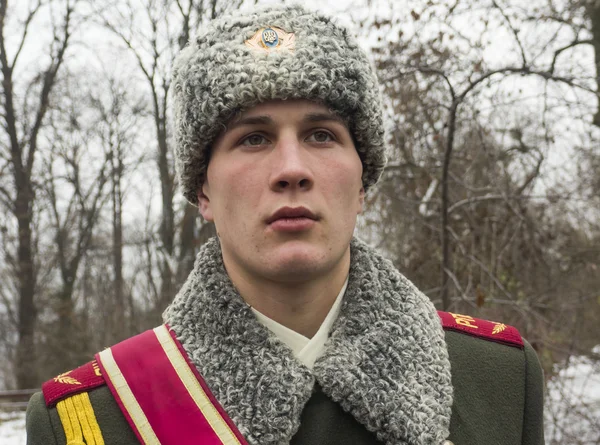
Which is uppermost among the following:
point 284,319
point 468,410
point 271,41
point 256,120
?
point 271,41

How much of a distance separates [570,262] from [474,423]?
381 cm

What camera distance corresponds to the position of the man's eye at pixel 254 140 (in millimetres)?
1769

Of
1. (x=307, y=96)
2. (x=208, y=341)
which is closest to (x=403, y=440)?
(x=208, y=341)

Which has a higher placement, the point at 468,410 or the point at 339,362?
the point at 339,362

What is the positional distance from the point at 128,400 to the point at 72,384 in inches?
7.8

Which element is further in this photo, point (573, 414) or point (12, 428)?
point (12, 428)

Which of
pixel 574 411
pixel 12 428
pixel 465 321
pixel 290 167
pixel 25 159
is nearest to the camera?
pixel 290 167

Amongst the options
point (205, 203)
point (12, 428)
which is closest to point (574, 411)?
point (205, 203)

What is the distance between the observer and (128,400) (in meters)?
1.69

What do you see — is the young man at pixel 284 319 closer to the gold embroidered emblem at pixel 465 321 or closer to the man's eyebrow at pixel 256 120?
the man's eyebrow at pixel 256 120

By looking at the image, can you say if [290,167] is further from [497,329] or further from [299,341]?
[497,329]

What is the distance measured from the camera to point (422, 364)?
1.76 m

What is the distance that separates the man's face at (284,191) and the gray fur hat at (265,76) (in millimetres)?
51

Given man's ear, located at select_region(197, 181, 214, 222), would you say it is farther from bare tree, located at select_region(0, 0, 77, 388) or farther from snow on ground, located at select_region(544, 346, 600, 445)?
bare tree, located at select_region(0, 0, 77, 388)
